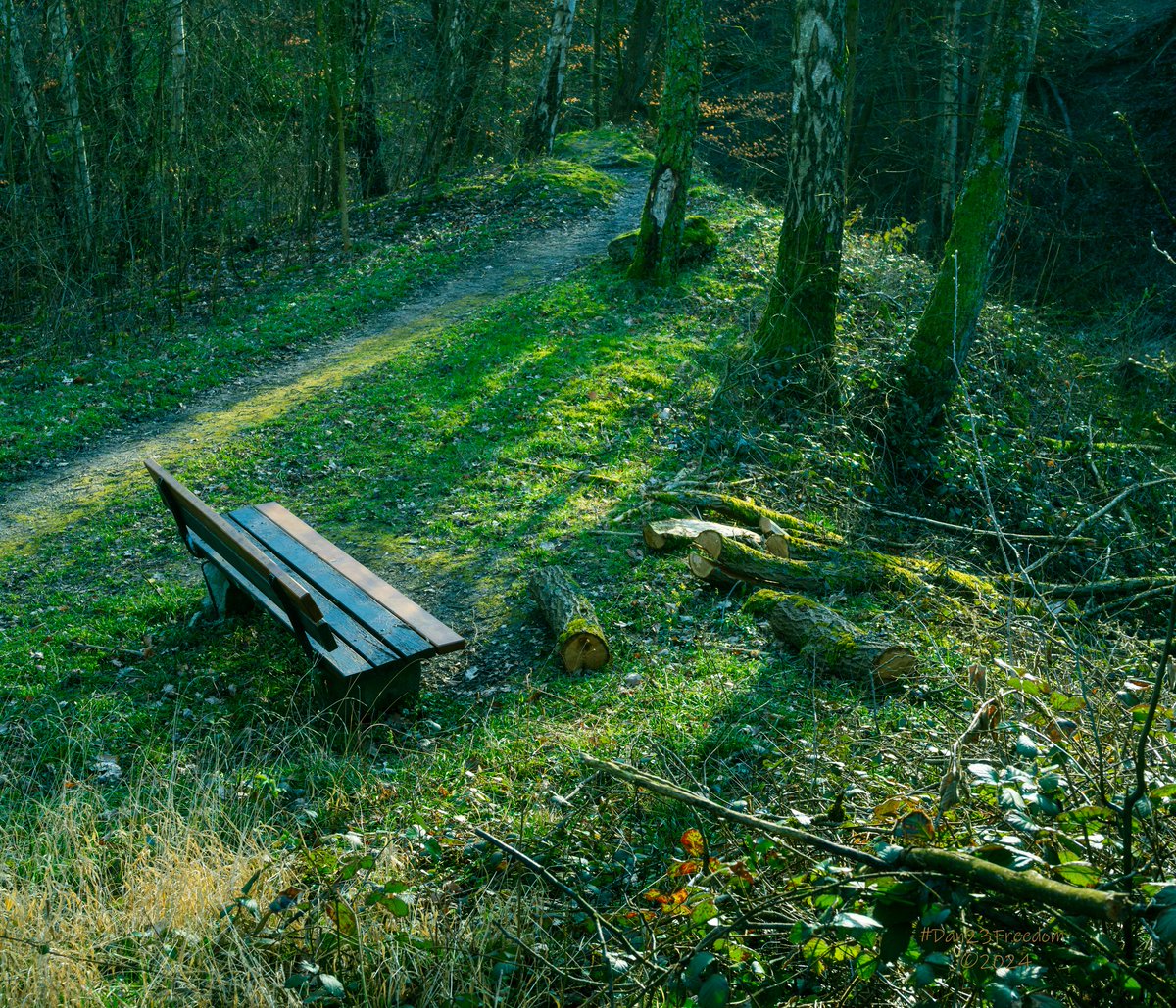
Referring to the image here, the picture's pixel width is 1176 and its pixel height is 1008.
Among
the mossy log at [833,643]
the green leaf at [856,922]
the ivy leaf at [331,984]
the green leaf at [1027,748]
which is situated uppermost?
the green leaf at [1027,748]

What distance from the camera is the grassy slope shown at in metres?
3.20

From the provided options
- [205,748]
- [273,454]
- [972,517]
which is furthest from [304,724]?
[972,517]

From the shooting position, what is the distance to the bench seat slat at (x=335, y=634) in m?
4.64

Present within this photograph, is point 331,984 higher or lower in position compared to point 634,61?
lower

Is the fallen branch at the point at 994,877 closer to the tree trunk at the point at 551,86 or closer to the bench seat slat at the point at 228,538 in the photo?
the bench seat slat at the point at 228,538

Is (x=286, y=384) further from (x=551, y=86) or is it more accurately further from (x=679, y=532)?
(x=551, y=86)

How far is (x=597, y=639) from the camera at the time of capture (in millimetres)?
5348

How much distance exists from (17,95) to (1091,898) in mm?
12793

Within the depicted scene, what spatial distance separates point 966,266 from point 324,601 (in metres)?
7.09

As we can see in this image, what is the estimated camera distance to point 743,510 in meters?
6.81

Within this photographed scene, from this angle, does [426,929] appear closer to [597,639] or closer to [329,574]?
[597,639]

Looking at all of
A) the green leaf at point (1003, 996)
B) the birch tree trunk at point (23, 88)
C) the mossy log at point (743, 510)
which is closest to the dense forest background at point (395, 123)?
the birch tree trunk at point (23, 88)

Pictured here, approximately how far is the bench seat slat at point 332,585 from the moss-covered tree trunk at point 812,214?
16.5 ft

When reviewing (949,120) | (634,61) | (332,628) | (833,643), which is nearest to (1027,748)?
(833,643)
